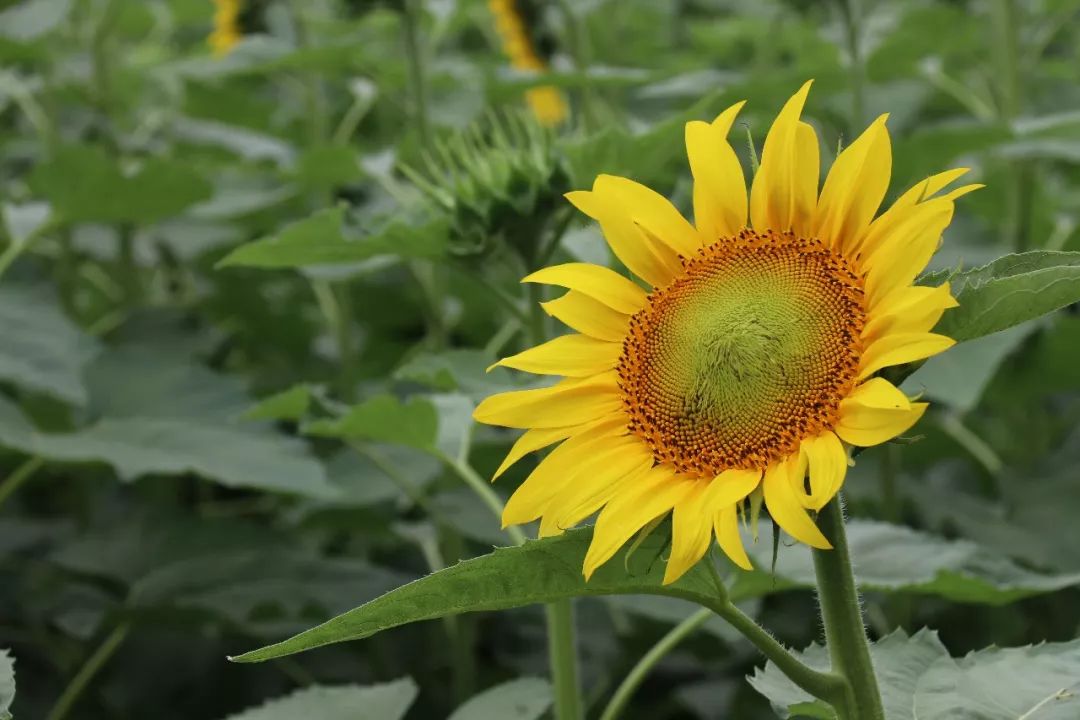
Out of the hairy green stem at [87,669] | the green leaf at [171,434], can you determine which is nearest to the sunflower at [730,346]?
the green leaf at [171,434]

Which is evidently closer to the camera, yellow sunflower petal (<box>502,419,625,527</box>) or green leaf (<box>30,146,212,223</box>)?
yellow sunflower petal (<box>502,419,625,527</box>)

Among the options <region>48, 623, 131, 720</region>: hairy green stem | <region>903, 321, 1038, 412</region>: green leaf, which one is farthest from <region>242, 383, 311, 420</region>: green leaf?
<region>903, 321, 1038, 412</region>: green leaf

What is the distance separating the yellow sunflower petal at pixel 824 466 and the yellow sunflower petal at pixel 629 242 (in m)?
0.15

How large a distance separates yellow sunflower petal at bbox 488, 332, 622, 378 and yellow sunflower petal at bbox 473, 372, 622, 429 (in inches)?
0.5

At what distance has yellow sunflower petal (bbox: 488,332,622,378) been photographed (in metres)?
0.73

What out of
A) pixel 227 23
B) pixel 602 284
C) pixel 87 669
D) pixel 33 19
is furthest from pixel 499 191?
pixel 227 23

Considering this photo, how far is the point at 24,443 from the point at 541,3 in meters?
1.60

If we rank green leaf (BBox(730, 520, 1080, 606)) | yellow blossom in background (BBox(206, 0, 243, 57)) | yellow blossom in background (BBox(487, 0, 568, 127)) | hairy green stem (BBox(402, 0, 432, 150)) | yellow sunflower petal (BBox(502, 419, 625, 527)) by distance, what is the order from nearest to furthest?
1. yellow sunflower petal (BBox(502, 419, 625, 527))
2. green leaf (BBox(730, 520, 1080, 606))
3. hairy green stem (BBox(402, 0, 432, 150))
4. yellow blossom in background (BBox(206, 0, 243, 57))
5. yellow blossom in background (BBox(487, 0, 568, 127))

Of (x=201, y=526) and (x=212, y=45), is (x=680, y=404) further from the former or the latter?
(x=212, y=45)

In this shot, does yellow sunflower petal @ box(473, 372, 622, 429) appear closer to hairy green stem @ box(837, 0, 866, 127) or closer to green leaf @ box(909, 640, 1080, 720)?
green leaf @ box(909, 640, 1080, 720)

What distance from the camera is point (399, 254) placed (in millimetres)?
1041

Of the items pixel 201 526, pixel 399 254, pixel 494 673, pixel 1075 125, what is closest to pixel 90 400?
pixel 201 526

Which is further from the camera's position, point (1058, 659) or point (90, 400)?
point (90, 400)

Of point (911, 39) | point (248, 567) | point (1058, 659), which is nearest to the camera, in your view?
point (1058, 659)
